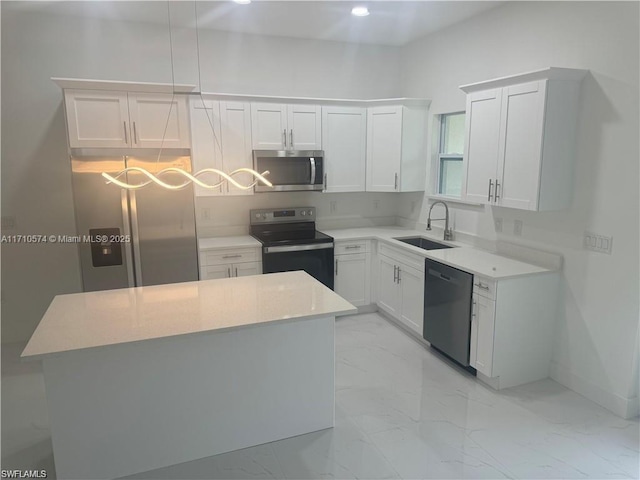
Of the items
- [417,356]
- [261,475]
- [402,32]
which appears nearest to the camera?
[261,475]

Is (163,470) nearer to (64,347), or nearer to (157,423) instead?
(157,423)

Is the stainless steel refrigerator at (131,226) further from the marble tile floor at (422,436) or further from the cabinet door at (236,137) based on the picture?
the marble tile floor at (422,436)

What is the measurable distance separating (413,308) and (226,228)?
2132mm

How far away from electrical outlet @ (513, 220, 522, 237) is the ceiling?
1.83 metres

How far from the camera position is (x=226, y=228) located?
15.5 feet

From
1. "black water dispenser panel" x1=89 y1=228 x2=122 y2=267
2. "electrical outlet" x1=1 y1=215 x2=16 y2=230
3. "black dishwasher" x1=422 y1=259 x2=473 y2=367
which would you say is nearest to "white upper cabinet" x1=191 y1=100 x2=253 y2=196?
"black water dispenser panel" x1=89 y1=228 x2=122 y2=267

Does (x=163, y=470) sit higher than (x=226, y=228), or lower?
lower

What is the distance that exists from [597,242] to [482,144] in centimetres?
114

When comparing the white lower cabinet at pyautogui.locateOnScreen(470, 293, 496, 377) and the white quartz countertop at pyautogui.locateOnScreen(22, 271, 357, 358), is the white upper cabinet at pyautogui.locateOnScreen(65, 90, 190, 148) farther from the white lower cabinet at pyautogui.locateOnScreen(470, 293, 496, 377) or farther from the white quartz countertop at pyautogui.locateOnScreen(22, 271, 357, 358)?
the white lower cabinet at pyautogui.locateOnScreen(470, 293, 496, 377)

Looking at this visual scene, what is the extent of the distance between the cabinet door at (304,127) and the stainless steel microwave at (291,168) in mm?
98

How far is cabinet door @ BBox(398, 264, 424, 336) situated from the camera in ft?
13.1

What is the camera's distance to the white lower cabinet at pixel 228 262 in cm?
412

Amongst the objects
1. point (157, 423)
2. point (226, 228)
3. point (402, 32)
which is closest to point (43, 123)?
point (226, 228)

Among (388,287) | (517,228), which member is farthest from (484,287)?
(388,287)
